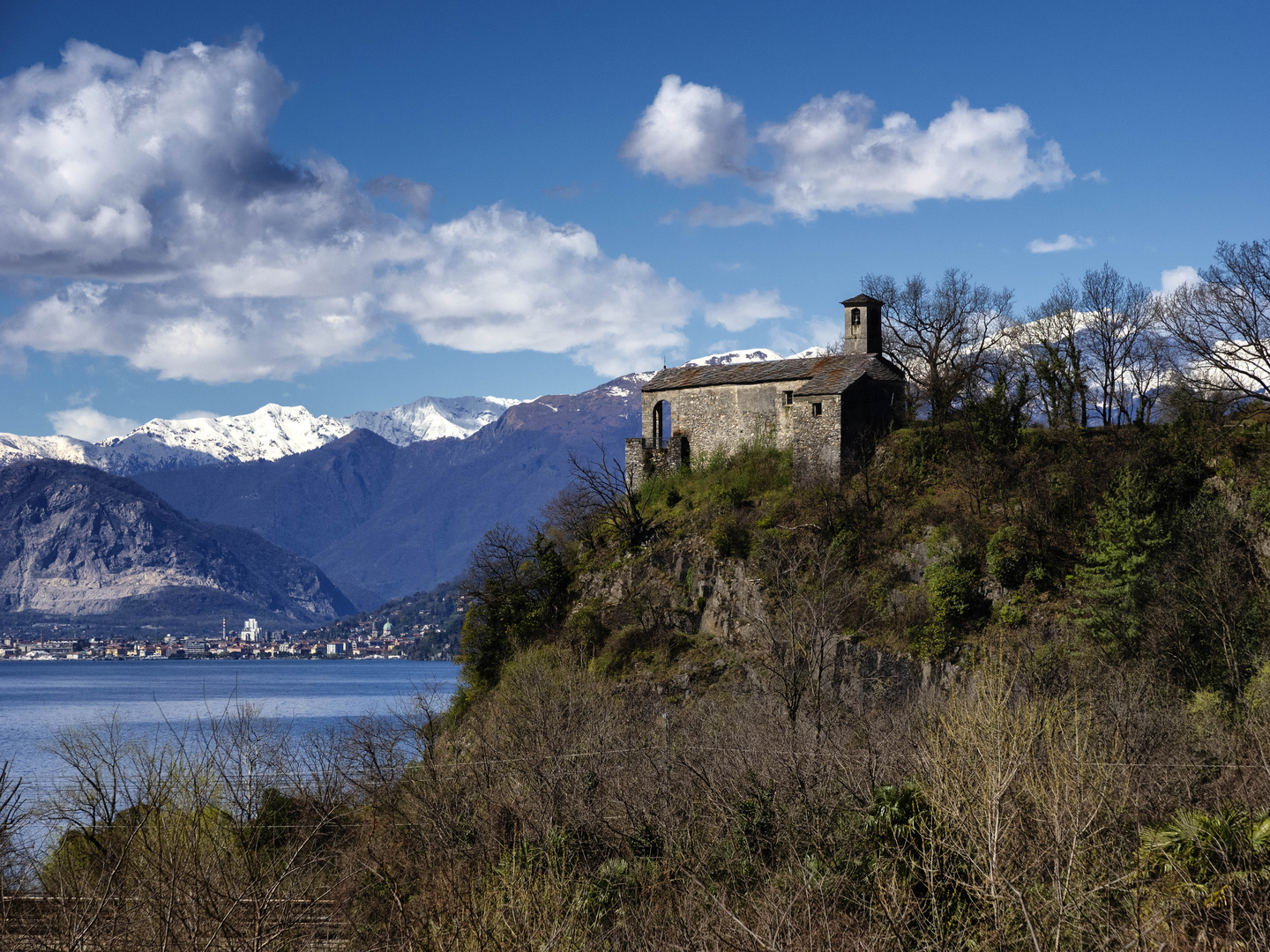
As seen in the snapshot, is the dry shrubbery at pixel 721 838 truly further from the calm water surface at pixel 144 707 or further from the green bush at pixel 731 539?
the calm water surface at pixel 144 707

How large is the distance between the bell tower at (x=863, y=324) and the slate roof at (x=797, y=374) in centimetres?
212

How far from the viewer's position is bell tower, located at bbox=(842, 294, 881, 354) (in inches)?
2753

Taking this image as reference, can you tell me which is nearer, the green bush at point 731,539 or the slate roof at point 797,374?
the green bush at point 731,539

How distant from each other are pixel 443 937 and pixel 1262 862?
55.5 ft

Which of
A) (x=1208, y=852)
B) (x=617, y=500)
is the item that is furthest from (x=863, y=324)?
(x=1208, y=852)

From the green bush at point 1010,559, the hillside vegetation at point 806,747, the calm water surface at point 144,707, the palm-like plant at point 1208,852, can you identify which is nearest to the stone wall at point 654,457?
the hillside vegetation at point 806,747

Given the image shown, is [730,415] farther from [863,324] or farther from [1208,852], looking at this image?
[1208,852]

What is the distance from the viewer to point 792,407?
66.6m

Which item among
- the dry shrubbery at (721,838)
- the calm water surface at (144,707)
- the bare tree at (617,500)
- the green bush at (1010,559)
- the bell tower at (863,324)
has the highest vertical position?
the bell tower at (863,324)

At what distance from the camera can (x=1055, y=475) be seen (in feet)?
197

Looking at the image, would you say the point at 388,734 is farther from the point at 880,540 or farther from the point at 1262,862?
the point at 1262,862

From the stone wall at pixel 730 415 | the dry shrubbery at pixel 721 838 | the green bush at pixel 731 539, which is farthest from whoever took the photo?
the stone wall at pixel 730 415

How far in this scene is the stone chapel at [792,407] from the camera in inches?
2527

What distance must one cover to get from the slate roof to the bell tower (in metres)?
2.12
